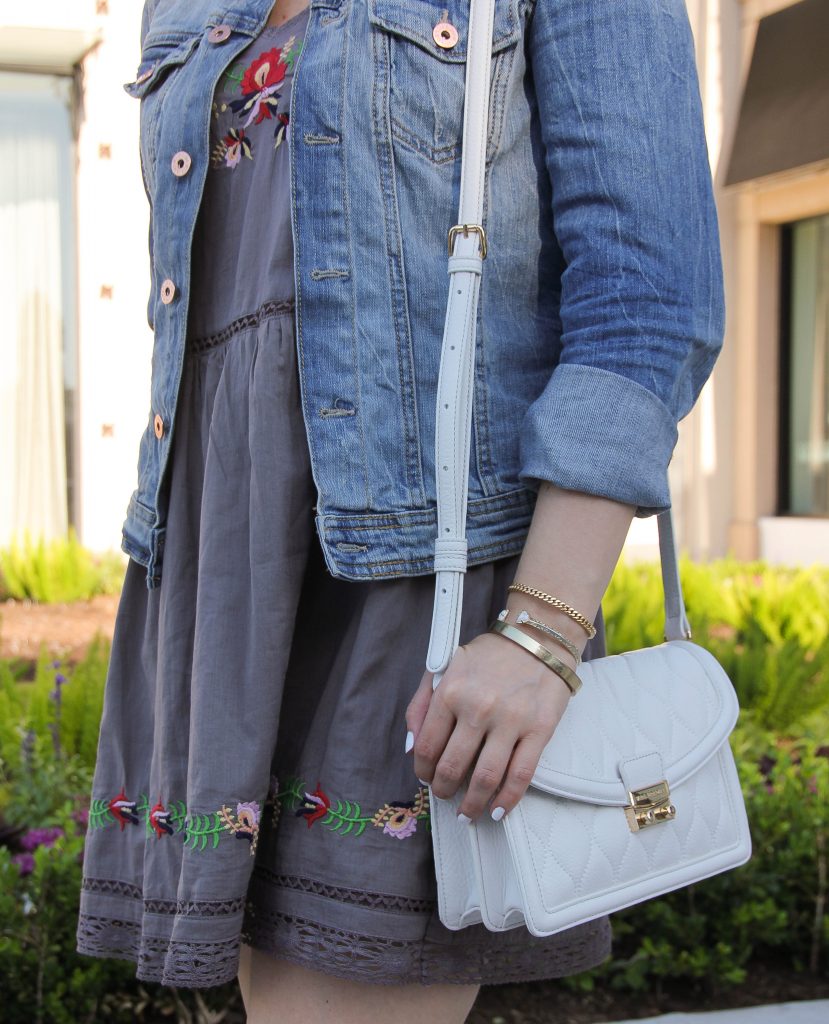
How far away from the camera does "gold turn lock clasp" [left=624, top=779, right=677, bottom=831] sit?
892mm

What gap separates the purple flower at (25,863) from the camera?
2.12m

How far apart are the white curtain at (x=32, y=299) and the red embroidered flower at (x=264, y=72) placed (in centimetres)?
608

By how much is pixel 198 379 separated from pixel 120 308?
5.84m

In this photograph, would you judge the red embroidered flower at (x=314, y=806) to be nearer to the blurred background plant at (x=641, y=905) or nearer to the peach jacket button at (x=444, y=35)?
the peach jacket button at (x=444, y=35)

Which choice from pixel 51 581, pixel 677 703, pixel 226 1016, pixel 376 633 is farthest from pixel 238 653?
pixel 51 581

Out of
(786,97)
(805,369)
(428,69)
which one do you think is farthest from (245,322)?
(805,369)

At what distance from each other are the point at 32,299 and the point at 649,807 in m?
6.57

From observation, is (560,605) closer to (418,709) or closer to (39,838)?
(418,709)

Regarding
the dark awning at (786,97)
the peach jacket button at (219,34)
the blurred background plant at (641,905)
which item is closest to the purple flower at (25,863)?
the blurred background plant at (641,905)

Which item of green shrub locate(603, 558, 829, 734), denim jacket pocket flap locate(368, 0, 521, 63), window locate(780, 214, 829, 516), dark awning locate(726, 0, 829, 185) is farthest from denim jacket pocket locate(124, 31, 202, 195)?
window locate(780, 214, 829, 516)

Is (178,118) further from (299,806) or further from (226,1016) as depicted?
(226,1016)

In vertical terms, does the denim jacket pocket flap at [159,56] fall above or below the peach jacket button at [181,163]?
above

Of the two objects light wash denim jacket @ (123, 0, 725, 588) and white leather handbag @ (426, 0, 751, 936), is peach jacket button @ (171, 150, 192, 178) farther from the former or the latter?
white leather handbag @ (426, 0, 751, 936)

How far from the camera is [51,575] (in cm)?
541
